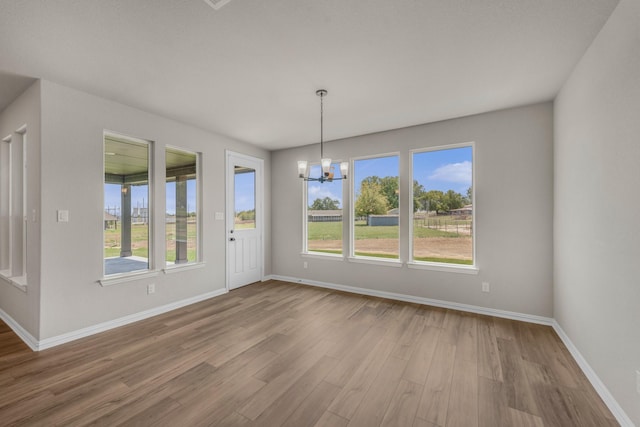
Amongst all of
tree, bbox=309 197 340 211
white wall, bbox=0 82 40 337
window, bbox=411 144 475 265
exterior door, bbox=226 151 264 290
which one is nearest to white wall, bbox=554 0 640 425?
window, bbox=411 144 475 265

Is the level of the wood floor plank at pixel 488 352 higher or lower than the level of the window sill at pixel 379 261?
lower

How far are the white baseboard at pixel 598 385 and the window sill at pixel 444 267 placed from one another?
1.10m

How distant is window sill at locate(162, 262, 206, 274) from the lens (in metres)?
3.87

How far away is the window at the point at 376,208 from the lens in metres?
4.48

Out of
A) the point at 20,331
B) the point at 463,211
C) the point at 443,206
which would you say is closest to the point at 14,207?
the point at 20,331

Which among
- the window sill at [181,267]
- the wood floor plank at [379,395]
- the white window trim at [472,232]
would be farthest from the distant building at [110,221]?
the white window trim at [472,232]

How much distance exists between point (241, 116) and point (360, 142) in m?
2.06

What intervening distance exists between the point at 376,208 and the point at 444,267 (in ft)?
4.67

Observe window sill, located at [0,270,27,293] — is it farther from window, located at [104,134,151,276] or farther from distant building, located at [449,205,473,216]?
distant building, located at [449,205,473,216]

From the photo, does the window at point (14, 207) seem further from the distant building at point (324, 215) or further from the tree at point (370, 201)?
the tree at point (370, 201)

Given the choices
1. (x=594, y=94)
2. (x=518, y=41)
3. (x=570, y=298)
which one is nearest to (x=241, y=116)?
(x=518, y=41)

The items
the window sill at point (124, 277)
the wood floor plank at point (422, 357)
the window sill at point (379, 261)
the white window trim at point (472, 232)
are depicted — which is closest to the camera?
the wood floor plank at point (422, 357)

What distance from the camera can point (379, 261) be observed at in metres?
4.49

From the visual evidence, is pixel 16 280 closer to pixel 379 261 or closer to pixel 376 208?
pixel 379 261
